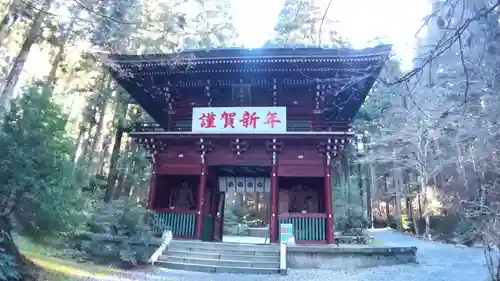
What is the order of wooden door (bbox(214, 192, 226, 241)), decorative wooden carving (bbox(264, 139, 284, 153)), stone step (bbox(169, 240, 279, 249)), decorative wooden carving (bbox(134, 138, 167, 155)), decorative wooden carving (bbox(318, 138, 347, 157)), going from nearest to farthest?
stone step (bbox(169, 240, 279, 249)) < decorative wooden carving (bbox(318, 138, 347, 157)) < decorative wooden carving (bbox(264, 139, 284, 153)) < decorative wooden carving (bbox(134, 138, 167, 155)) < wooden door (bbox(214, 192, 226, 241))

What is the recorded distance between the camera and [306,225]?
31.2 feet

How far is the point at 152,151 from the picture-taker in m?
10.6

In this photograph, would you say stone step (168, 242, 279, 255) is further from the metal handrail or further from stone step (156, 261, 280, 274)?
stone step (156, 261, 280, 274)

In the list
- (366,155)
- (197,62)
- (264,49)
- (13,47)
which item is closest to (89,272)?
(197,62)

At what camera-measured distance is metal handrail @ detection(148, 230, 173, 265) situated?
7906mm

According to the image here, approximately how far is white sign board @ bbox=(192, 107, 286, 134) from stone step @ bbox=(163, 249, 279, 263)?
345 centimetres

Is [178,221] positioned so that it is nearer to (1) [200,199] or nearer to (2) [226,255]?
(1) [200,199]

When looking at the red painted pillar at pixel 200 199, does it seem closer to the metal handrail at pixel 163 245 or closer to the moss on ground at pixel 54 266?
the metal handrail at pixel 163 245

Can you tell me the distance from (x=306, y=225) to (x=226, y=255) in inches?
97.8

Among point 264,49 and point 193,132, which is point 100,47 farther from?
point 264,49

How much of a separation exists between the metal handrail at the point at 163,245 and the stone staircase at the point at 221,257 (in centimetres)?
10

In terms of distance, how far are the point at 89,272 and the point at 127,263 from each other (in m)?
1.31

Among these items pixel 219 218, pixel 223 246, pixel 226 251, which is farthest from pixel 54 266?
pixel 219 218

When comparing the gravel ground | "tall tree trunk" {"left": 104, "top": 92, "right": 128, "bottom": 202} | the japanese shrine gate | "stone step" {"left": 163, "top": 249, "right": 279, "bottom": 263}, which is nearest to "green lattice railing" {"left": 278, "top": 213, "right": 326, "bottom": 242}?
the japanese shrine gate
